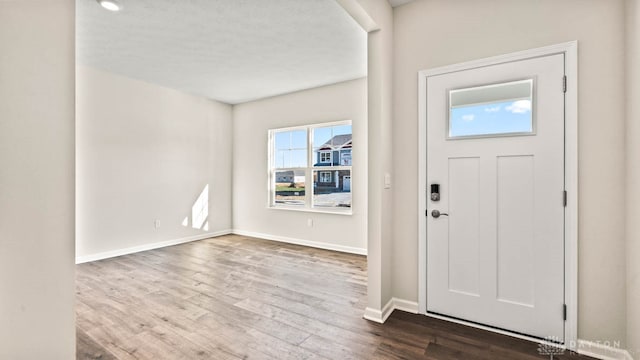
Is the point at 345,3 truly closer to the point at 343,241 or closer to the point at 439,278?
the point at 439,278

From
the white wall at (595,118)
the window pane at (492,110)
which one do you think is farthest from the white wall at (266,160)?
the white wall at (595,118)

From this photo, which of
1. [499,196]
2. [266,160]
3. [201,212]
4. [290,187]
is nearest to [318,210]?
[290,187]

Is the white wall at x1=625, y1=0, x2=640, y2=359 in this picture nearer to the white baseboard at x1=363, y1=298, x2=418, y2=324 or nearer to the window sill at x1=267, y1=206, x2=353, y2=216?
the white baseboard at x1=363, y1=298, x2=418, y2=324

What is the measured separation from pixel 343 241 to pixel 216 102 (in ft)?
12.0

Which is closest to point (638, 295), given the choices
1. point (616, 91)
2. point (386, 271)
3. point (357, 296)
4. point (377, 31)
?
point (616, 91)

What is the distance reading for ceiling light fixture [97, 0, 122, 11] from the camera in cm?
253

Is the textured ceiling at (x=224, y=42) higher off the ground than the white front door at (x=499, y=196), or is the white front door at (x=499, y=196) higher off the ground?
the textured ceiling at (x=224, y=42)

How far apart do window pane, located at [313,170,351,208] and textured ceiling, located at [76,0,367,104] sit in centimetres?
151

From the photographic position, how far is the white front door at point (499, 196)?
6.78 ft

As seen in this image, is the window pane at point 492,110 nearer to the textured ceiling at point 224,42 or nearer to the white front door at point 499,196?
the white front door at point 499,196

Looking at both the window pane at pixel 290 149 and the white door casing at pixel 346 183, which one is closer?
the white door casing at pixel 346 183

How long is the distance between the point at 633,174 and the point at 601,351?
1167mm

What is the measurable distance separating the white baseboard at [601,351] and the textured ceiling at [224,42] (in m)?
3.18

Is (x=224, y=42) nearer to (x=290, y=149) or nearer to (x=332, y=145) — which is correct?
(x=332, y=145)
